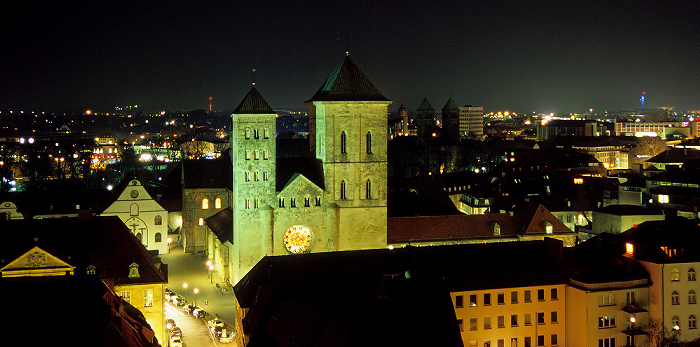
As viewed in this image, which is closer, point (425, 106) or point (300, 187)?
point (300, 187)

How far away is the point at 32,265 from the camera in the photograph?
44281 millimetres

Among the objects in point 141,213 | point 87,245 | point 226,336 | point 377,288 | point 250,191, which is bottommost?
point 226,336

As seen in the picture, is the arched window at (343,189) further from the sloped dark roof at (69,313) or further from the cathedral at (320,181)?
the sloped dark roof at (69,313)

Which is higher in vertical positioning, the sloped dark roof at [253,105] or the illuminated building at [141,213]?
the sloped dark roof at [253,105]

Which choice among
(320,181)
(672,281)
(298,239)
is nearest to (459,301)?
(672,281)

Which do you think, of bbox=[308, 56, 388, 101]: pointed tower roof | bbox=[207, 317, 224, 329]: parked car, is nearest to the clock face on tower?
bbox=[207, 317, 224, 329]: parked car

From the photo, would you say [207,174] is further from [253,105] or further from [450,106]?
[450,106]

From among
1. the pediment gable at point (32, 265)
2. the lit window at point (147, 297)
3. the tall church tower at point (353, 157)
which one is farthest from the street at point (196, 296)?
the tall church tower at point (353, 157)

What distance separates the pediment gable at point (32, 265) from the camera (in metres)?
44.1

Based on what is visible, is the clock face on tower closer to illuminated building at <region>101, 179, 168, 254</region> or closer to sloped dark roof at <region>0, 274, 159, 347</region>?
illuminated building at <region>101, 179, 168, 254</region>

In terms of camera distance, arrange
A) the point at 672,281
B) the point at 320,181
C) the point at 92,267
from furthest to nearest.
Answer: the point at 320,181
the point at 672,281
the point at 92,267

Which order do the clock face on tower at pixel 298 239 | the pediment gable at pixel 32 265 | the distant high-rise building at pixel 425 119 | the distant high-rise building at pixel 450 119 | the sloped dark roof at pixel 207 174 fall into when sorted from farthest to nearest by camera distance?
→ the distant high-rise building at pixel 450 119 < the distant high-rise building at pixel 425 119 < the sloped dark roof at pixel 207 174 < the clock face on tower at pixel 298 239 < the pediment gable at pixel 32 265

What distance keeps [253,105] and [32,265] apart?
2188 centimetres

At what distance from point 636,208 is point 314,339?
159ft
